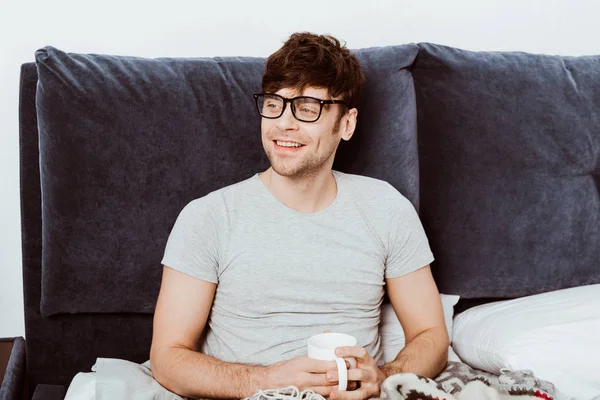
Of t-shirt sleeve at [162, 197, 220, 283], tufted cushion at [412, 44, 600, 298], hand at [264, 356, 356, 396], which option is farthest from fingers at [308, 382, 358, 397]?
tufted cushion at [412, 44, 600, 298]

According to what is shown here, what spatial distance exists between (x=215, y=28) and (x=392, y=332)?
103 cm

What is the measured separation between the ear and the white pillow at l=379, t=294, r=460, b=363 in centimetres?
47

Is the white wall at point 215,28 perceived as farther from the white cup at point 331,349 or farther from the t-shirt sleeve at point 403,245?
the white cup at point 331,349

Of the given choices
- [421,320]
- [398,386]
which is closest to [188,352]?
[398,386]

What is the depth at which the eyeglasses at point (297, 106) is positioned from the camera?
1786mm

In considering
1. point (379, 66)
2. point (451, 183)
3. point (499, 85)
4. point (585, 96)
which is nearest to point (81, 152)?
point (379, 66)

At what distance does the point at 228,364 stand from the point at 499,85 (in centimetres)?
107

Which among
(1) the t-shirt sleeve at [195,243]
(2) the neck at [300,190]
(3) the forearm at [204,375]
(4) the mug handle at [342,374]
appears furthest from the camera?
(2) the neck at [300,190]

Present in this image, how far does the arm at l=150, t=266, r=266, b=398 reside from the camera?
1613 millimetres

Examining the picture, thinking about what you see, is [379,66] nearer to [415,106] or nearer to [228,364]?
[415,106]

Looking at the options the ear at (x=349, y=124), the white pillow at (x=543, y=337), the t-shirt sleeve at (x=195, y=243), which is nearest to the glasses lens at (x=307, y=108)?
the ear at (x=349, y=124)

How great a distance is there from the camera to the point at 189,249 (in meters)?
1.72

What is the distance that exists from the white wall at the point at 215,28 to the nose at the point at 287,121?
1.62 feet

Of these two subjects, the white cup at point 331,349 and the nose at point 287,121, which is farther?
the nose at point 287,121
